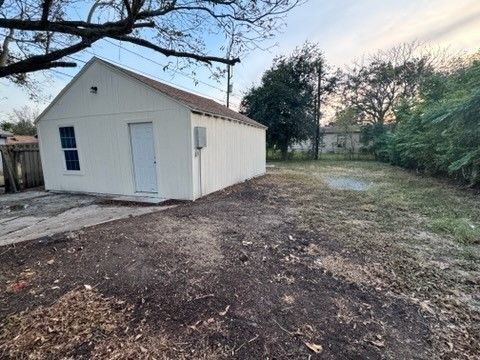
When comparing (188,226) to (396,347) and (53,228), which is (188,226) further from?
(396,347)

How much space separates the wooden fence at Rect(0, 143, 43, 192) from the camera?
904 cm

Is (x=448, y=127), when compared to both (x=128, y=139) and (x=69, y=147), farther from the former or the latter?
(x=69, y=147)

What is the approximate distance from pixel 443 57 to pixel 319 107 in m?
11.2

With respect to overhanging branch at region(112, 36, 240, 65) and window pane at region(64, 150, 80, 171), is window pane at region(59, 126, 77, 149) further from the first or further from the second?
overhanging branch at region(112, 36, 240, 65)

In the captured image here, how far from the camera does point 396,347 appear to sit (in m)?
2.13

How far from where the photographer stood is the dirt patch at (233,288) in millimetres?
2156

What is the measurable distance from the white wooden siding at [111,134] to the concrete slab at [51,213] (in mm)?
830

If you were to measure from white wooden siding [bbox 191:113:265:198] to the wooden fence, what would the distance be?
6835 millimetres

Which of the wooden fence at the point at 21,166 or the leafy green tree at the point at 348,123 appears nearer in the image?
the wooden fence at the point at 21,166

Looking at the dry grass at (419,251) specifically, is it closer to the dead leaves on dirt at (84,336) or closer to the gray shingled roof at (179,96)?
the dead leaves on dirt at (84,336)

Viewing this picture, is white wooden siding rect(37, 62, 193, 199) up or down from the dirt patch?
up

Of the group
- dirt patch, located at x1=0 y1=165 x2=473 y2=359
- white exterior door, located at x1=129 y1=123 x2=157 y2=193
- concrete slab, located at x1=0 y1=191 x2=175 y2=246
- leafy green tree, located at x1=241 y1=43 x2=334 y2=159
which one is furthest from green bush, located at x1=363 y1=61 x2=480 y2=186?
concrete slab, located at x1=0 y1=191 x2=175 y2=246

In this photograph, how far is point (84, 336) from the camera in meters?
2.19

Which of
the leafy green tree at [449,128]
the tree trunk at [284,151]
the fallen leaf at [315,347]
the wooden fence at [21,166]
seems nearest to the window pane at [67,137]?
the wooden fence at [21,166]
